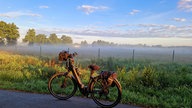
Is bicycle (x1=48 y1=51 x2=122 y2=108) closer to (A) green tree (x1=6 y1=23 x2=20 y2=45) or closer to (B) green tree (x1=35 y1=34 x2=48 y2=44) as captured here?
(A) green tree (x1=6 y1=23 x2=20 y2=45)

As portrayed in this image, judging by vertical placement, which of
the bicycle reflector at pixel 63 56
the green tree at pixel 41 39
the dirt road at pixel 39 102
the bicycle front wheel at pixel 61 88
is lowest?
the dirt road at pixel 39 102

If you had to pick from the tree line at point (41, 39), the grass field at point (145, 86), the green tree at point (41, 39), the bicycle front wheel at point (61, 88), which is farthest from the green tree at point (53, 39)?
the bicycle front wheel at point (61, 88)

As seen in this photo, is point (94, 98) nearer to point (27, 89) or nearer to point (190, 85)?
point (27, 89)

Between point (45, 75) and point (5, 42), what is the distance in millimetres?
48998

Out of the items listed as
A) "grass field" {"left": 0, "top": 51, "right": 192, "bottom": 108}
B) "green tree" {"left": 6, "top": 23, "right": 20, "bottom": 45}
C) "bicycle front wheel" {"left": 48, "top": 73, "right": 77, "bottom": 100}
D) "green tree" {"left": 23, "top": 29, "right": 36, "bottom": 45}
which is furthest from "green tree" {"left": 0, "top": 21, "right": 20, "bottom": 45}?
"bicycle front wheel" {"left": 48, "top": 73, "right": 77, "bottom": 100}

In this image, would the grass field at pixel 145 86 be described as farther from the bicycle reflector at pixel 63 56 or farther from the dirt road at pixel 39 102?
the bicycle reflector at pixel 63 56

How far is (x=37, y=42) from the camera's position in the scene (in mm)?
75312

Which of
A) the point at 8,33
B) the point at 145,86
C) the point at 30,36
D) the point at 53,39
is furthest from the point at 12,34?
the point at 145,86

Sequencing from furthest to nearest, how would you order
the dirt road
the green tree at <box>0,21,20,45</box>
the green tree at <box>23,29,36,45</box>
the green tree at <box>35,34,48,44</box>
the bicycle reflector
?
the green tree at <box>35,34,48,44</box> → the green tree at <box>23,29,36,45</box> → the green tree at <box>0,21,20,45</box> → the bicycle reflector → the dirt road

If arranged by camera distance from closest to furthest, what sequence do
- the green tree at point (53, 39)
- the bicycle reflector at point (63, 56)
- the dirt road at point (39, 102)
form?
1. the dirt road at point (39, 102)
2. the bicycle reflector at point (63, 56)
3. the green tree at point (53, 39)

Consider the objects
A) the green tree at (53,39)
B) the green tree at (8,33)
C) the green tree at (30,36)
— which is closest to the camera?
the green tree at (8,33)

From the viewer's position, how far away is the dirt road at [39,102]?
20.0ft

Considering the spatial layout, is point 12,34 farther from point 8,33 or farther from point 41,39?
point 41,39

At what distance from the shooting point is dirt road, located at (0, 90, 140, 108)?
609 cm
